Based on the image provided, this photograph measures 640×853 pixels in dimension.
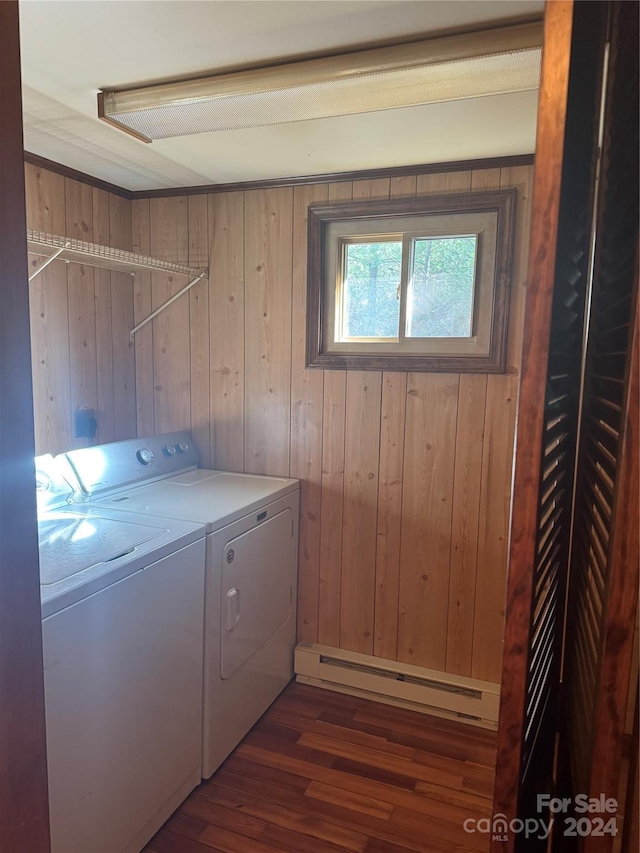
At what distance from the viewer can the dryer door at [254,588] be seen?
82.2 inches

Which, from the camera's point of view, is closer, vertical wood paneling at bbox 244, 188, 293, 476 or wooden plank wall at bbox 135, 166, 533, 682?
wooden plank wall at bbox 135, 166, 533, 682

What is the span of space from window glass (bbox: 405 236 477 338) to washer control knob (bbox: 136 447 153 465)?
1290mm

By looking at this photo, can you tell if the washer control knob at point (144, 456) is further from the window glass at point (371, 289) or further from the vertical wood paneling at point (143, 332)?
the window glass at point (371, 289)

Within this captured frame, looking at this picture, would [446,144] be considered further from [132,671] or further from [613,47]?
[132,671]

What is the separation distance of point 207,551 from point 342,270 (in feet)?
4.54

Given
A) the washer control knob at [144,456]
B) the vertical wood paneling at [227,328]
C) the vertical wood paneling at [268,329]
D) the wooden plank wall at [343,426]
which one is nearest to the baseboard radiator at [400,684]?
the wooden plank wall at [343,426]

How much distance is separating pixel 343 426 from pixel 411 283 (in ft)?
2.30

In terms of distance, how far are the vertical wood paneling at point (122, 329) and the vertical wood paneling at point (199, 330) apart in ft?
1.13

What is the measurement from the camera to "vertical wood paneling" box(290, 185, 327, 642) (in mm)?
2525

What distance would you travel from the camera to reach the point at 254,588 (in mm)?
2270

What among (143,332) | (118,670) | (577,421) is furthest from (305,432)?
(577,421)
